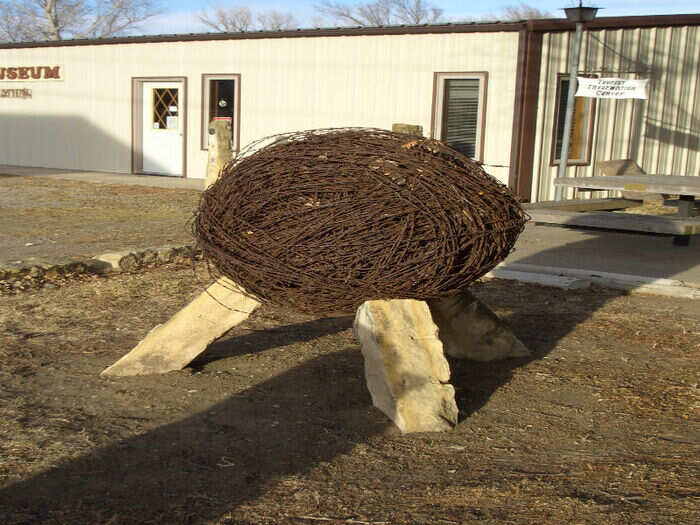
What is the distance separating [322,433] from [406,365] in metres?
0.58

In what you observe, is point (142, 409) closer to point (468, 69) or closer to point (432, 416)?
point (432, 416)

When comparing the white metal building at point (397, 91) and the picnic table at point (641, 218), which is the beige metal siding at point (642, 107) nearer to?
the white metal building at point (397, 91)

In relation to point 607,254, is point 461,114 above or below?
above

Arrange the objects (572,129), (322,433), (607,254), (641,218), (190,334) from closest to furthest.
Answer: (322,433), (190,334), (641,218), (607,254), (572,129)

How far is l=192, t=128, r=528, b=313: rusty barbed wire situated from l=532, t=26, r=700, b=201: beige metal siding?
10.6 m

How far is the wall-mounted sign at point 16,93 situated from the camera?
21.9 m

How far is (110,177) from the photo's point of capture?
63.1ft

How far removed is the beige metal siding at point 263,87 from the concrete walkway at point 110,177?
1.46ft

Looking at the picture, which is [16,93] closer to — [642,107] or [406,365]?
[642,107]

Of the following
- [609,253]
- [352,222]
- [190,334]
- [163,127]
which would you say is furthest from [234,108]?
[352,222]

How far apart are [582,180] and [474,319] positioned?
16.6 feet

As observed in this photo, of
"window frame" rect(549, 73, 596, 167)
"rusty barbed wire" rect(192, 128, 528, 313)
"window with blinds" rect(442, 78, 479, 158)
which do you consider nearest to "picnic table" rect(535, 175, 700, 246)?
"rusty barbed wire" rect(192, 128, 528, 313)

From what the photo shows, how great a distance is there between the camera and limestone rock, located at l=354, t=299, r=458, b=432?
4406mm

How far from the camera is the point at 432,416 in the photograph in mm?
4395
